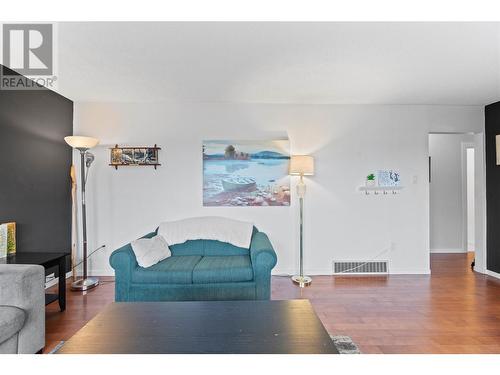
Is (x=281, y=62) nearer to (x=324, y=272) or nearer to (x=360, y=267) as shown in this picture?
(x=324, y=272)

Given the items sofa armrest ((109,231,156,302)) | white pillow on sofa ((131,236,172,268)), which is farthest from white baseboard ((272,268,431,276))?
sofa armrest ((109,231,156,302))

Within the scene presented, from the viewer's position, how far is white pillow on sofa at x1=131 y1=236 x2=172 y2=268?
2.58 metres

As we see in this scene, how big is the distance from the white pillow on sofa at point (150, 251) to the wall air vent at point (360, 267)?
229 cm

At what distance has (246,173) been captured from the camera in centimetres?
374

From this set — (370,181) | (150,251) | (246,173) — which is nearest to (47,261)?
(150,251)

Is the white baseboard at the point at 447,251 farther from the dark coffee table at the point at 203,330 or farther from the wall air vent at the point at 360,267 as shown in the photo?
the dark coffee table at the point at 203,330

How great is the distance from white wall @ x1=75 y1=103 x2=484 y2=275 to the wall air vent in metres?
0.10

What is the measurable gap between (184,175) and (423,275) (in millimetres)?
3552

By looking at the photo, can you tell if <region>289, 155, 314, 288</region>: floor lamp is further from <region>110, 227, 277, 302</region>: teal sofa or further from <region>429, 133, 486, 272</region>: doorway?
<region>429, 133, 486, 272</region>: doorway

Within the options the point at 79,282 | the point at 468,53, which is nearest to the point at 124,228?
the point at 79,282

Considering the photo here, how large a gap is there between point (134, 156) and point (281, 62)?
2337 millimetres
